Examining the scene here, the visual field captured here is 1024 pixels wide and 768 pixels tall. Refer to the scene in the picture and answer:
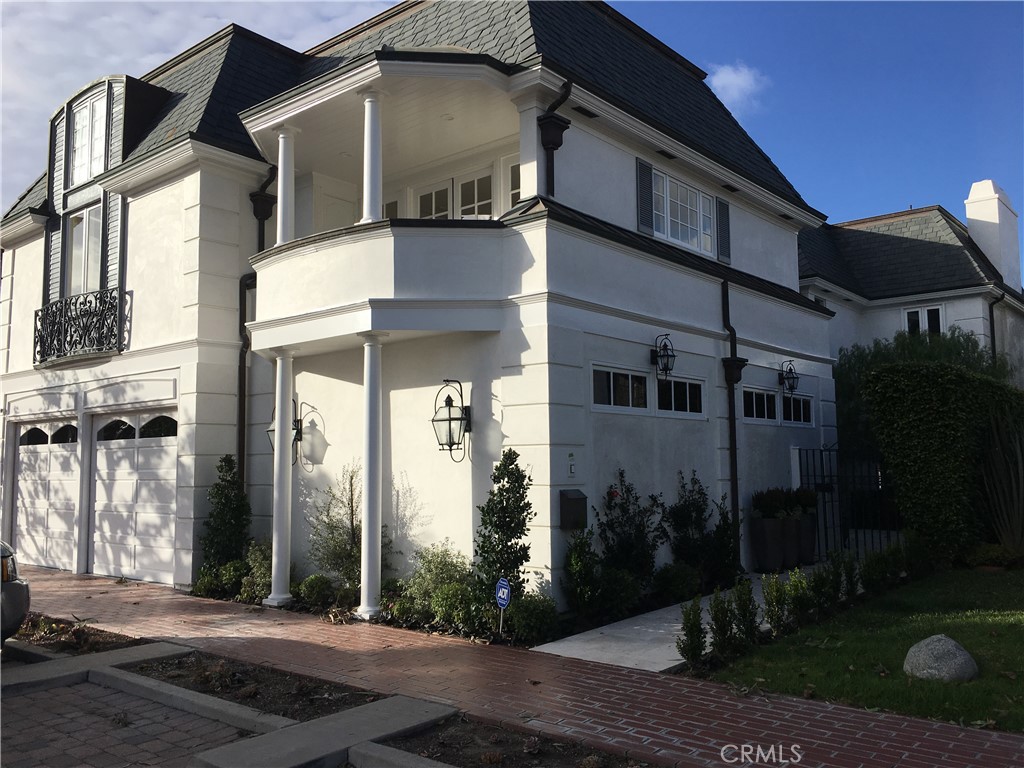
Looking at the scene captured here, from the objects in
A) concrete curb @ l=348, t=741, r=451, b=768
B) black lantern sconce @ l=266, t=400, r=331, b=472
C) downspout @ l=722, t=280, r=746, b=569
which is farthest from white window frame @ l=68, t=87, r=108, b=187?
concrete curb @ l=348, t=741, r=451, b=768

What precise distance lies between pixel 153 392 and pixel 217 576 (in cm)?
320

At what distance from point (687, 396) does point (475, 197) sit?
166 inches

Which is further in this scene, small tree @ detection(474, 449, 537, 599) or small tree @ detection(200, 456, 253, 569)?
small tree @ detection(200, 456, 253, 569)

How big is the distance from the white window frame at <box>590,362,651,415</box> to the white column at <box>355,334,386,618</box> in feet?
8.52

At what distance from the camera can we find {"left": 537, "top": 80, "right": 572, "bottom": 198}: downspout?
32.8 ft

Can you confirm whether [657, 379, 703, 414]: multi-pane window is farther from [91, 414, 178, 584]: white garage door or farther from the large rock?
[91, 414, 178, 584]: white garage door

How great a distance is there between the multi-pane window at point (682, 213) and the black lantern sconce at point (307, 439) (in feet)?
18.6

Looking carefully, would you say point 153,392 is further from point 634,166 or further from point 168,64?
point 634,166

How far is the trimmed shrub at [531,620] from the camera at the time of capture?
8523 millimetres

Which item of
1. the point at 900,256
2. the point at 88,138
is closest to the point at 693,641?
the point at 88,138

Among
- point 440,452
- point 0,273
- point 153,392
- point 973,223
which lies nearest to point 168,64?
→ point 0,273

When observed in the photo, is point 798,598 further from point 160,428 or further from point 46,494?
point 46,494

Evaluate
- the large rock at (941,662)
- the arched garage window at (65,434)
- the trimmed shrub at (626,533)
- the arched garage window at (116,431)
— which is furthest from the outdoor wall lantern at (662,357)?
the arched garage window at (65,434)
